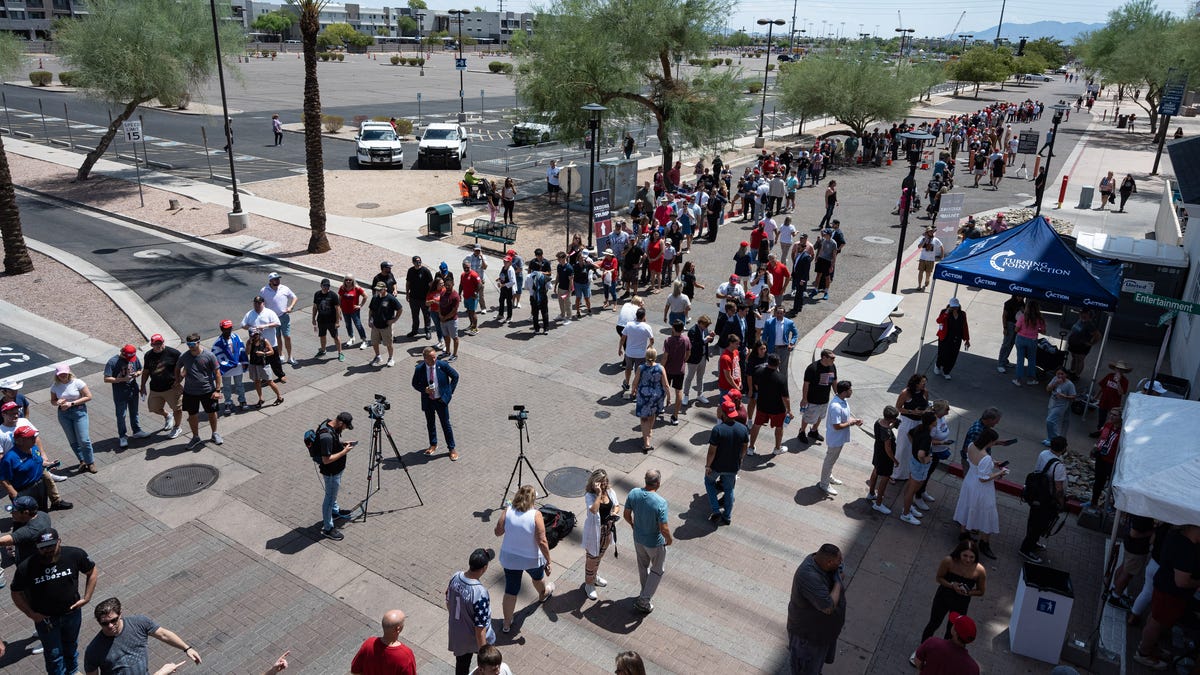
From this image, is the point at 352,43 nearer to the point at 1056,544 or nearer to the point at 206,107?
the point at 206,107

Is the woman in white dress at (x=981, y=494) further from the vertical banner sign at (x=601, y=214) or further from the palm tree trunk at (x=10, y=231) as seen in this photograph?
the palm tree trunk at (x=10, y=231)

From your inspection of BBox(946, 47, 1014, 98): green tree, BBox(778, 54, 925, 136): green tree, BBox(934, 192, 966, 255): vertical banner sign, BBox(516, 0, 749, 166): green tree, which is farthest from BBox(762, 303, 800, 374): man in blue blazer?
BBox(946, 47, 1014, 98): green tree

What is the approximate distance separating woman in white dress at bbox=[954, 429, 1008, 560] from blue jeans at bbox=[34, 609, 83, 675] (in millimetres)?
9000

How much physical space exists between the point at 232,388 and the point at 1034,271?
529 inches

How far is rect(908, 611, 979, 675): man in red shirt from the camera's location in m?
5.93

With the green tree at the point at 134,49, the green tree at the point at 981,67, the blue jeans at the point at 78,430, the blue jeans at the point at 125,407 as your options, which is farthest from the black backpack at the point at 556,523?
the green tree at the point at 981,67

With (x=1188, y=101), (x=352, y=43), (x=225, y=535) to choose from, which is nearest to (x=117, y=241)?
(x=225, y=535)

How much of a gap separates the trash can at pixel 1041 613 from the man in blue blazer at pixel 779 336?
593cm

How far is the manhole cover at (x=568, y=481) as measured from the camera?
1032cm

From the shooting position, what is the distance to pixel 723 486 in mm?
9445

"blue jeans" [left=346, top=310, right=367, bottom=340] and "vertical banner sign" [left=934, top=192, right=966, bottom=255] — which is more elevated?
"vertical banner sign" [left=934, top=192, right=966, bottom=255]

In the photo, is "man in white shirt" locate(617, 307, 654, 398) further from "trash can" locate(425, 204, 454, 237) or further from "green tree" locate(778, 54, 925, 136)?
"green tree" locate(778, 54, 925, 136)

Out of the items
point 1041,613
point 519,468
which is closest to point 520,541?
point 519,468

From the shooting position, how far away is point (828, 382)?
11.1 meters
